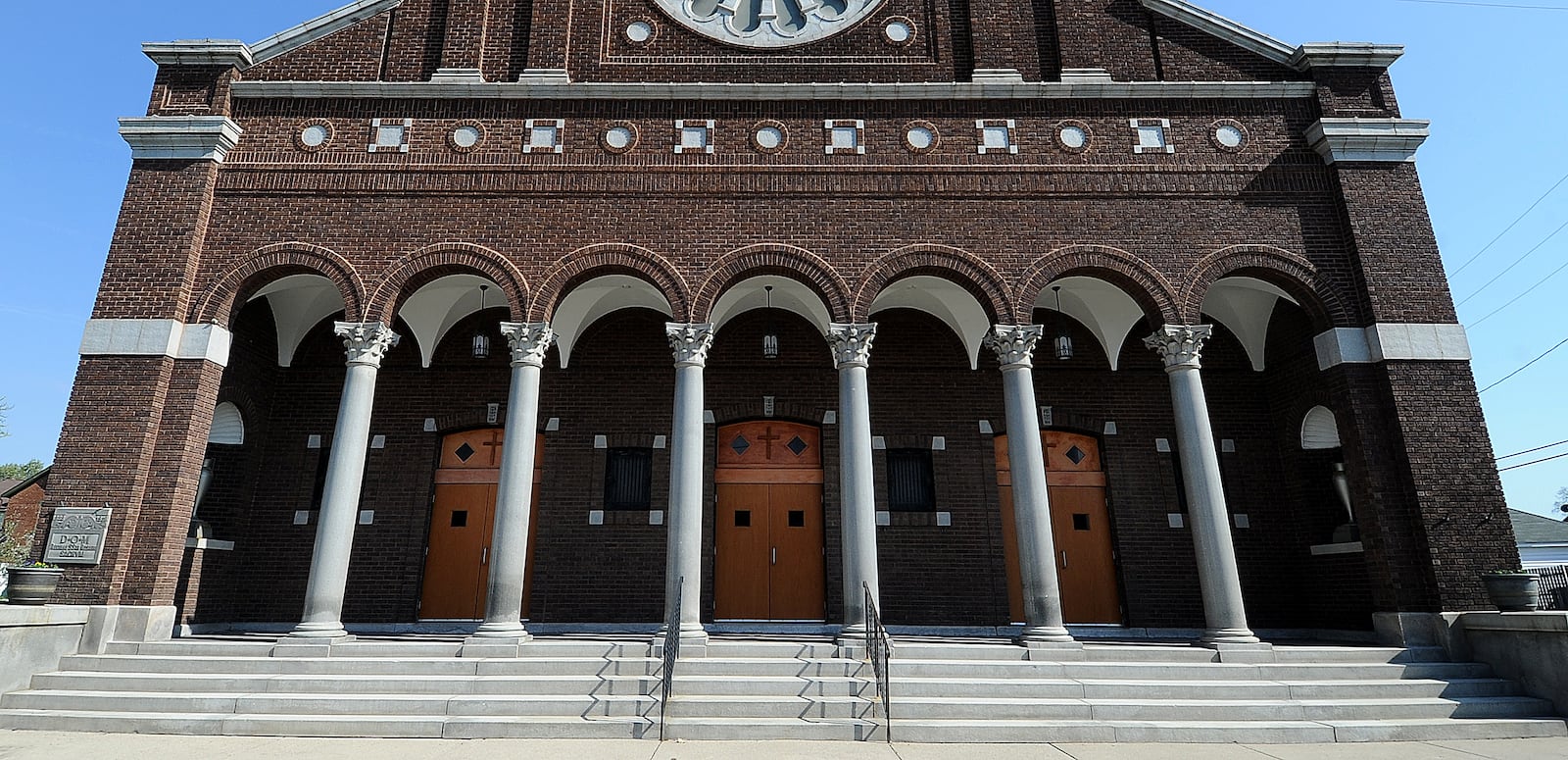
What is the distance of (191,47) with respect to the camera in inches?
448

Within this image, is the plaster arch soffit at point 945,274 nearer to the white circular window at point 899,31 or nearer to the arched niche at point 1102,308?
A: the arched niche at point 1102,308

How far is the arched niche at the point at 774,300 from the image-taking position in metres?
11.6

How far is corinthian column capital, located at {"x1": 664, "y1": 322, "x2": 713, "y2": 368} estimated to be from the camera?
33.0 ft

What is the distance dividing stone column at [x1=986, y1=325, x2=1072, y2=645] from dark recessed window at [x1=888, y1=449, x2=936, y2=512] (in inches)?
103

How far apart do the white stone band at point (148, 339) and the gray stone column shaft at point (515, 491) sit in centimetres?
398

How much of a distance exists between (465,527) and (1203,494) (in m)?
10.6

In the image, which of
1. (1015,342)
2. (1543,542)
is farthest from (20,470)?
(1543,542)

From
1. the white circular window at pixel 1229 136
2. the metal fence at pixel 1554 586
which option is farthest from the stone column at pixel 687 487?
the metal fence at pixel 1554 586

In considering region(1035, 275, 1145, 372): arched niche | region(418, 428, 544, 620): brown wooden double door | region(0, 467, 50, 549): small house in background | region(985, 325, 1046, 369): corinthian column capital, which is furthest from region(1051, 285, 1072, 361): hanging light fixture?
region(0, 467, 50, 549): small house in background

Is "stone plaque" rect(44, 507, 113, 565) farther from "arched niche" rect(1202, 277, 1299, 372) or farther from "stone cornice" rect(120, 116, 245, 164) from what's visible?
"arched niche" rect(1202, 277, 1299, 372)

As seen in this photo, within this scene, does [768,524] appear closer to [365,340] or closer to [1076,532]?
[1076,532]

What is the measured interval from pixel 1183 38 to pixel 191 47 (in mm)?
14839

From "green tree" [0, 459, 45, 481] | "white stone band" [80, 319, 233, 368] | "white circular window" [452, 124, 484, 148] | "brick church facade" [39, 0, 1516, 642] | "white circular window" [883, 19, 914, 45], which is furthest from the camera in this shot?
"green tree" [0, 459, 45, 481]

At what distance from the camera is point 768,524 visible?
1237 cm
